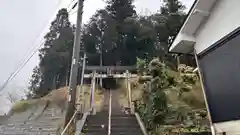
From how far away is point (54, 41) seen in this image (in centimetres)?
2703

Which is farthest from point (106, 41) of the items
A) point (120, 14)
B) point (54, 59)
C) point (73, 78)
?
point (73, 78)

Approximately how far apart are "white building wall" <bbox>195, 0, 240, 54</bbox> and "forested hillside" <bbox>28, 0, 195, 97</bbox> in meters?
19.5

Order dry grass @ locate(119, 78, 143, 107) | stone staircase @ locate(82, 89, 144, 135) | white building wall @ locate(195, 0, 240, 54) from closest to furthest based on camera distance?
white building wall @ locate(195, 0, 240, 54), stone staircase @ locate(82, 89, 144, 135), dry grass @ locate(119, 78, 143, 107)

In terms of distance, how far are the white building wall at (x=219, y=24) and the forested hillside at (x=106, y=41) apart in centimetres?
1955

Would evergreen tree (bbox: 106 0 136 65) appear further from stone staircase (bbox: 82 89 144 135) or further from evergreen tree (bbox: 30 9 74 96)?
stone staircase (bbox: 82 89 144 135)

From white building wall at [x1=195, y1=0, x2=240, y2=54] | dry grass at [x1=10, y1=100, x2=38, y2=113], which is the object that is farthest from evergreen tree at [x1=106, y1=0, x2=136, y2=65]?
white building wall at [x1=195, y1=0, x2=240, y2=54]

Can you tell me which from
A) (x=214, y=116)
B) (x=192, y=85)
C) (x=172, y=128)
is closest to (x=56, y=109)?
(x=192, y=85)

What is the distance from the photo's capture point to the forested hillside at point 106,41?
25.2 metres

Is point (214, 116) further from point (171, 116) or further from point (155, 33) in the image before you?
point (155, 33)

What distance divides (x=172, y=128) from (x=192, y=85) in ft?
14.3

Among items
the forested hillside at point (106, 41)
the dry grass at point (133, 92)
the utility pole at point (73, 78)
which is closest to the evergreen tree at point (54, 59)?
the forested hillside at point (106, 41)

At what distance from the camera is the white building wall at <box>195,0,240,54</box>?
383 cm

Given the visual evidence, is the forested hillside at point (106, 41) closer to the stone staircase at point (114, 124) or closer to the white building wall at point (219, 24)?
the stone staircase at point (114, 124)

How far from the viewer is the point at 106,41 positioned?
26.8m
